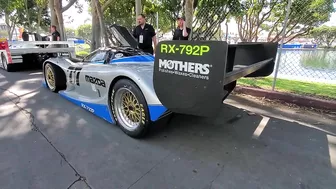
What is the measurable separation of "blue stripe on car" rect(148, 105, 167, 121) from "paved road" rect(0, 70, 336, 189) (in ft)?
1.16

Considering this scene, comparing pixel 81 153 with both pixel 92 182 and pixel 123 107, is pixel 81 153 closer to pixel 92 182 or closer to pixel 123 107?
pixel 92 182

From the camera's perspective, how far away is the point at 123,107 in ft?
8.86

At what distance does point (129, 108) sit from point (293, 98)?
3.08m

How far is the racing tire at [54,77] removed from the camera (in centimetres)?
415

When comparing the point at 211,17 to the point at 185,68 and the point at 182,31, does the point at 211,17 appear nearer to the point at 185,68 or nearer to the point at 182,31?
the point at 182,31

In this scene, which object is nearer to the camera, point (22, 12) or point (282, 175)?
point (282, 175)

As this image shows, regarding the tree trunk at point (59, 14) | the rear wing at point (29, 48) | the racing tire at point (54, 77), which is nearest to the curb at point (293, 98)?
the racing tire at point (54, 77)

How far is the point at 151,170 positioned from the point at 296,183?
1326mm

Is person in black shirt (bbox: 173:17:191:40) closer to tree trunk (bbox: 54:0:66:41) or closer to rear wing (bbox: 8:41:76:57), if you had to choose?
rear wing (bbox: 8:41:76:57)

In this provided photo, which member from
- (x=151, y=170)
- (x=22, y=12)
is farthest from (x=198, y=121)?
(x=22, y=12)

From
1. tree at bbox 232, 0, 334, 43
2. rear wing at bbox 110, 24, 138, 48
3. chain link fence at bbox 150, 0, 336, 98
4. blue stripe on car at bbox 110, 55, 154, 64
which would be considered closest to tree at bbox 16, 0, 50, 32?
chain link fence at bbox 150, 0, 336, 98

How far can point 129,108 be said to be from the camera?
263cm

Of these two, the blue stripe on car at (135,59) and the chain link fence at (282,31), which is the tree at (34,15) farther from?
the blue stripe on car at (135,59)

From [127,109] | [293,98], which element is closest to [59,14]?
[127,109]
